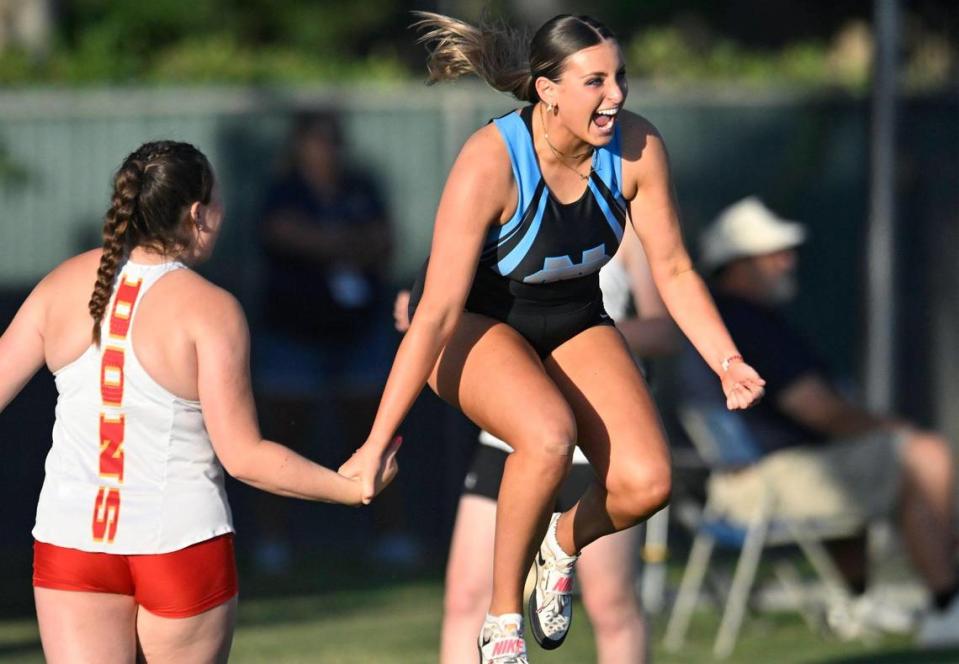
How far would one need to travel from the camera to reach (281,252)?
34.4 feet

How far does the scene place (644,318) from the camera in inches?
247

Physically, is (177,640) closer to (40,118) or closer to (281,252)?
(281,252)

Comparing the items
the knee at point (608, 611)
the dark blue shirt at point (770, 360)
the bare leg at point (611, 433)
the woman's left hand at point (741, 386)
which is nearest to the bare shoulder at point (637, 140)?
the bare leg at point (611, 433)

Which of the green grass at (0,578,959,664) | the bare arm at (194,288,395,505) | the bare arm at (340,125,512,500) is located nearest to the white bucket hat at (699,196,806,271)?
Answer: the green grass at (0,578,959,664)

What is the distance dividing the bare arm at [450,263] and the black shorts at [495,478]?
111 cm

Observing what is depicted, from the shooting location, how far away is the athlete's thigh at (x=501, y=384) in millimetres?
4934

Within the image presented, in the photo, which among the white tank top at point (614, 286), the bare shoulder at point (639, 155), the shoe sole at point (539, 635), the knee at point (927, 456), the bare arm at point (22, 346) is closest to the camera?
the bare arm at point (22, 346)

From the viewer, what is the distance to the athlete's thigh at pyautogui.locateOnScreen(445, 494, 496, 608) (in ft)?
19.1

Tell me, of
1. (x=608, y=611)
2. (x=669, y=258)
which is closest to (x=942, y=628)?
(x=608, y=611)

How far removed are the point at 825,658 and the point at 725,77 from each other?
4.88 metres

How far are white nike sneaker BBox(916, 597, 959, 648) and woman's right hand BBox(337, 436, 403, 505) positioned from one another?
431 centimetres

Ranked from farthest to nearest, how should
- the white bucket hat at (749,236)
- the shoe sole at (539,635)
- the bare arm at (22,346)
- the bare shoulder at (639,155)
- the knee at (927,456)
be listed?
the white bucket hat at (749,236)
the knee at (927,456)
the shoe sole at (539,635)
the bare shoulder at (639,155)
the bare arm at (22,346)

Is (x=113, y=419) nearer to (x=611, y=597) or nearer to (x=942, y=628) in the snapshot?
(x=611, y=597)

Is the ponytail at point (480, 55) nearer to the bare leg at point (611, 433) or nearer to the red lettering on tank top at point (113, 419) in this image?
the bare leg at point (611, 433)
